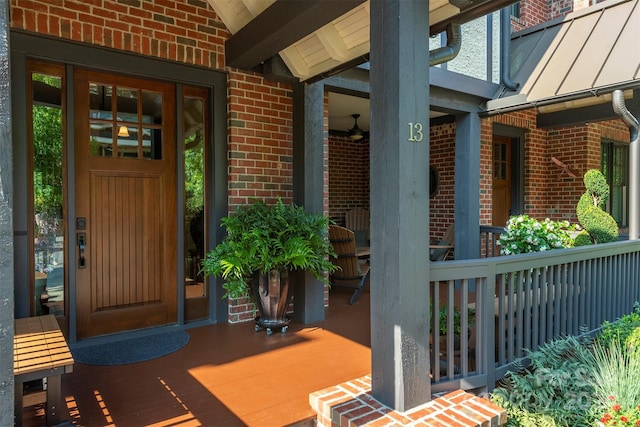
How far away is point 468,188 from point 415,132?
3415mm

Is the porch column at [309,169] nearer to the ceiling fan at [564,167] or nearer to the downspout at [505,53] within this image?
the downspout at [505,53]

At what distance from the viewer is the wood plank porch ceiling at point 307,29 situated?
2.50 meters

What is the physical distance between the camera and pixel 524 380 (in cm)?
244

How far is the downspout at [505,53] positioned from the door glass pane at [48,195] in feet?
16.1

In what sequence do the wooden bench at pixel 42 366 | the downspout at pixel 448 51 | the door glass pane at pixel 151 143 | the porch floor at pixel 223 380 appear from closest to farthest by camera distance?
the wooden bench at pixel 42 366
the porch floor at pixel 223 380
the downspout at pixel 448 51
the door glass pane at pixel 151 143

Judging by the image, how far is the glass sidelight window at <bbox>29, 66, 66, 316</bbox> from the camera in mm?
2979

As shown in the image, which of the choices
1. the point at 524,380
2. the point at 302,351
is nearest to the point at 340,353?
the point at 302,351

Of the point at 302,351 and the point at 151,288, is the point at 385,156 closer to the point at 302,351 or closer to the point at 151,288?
the point at 302,351

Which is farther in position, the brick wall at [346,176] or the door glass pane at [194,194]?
the brick wall at [346,176]

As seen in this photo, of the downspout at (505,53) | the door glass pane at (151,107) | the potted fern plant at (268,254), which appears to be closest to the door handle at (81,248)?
the potted fern plant at (268,254)

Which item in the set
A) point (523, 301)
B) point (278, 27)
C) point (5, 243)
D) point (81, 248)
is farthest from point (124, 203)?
point (523, 301)

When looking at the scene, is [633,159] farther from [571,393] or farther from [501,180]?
[571,393]

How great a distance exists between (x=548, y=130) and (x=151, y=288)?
6.94 meters

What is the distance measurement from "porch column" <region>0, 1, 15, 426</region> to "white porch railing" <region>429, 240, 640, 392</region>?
70.6 inches
